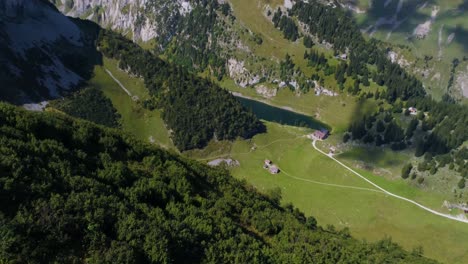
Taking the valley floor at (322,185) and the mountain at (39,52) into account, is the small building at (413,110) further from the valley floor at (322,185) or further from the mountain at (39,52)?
the mountain at (39,52)

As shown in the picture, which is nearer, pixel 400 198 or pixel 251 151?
pixel 400 198

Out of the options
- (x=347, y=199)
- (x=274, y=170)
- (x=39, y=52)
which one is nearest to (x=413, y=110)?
(x=347, y=199)

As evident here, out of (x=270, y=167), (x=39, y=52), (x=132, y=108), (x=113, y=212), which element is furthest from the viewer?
(x=132, y=108)

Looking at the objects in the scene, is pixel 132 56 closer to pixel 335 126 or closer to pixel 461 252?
pixel 335 126

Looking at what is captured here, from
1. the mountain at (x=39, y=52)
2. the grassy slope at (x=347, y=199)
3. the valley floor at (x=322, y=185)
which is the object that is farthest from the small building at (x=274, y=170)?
the mountain at (x=39, y=52)

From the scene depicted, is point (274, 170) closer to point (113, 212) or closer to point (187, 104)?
point (187, 104)

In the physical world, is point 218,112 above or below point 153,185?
below

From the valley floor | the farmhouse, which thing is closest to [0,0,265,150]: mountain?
the valley floor

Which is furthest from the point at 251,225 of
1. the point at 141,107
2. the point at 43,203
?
the point at 141,107
